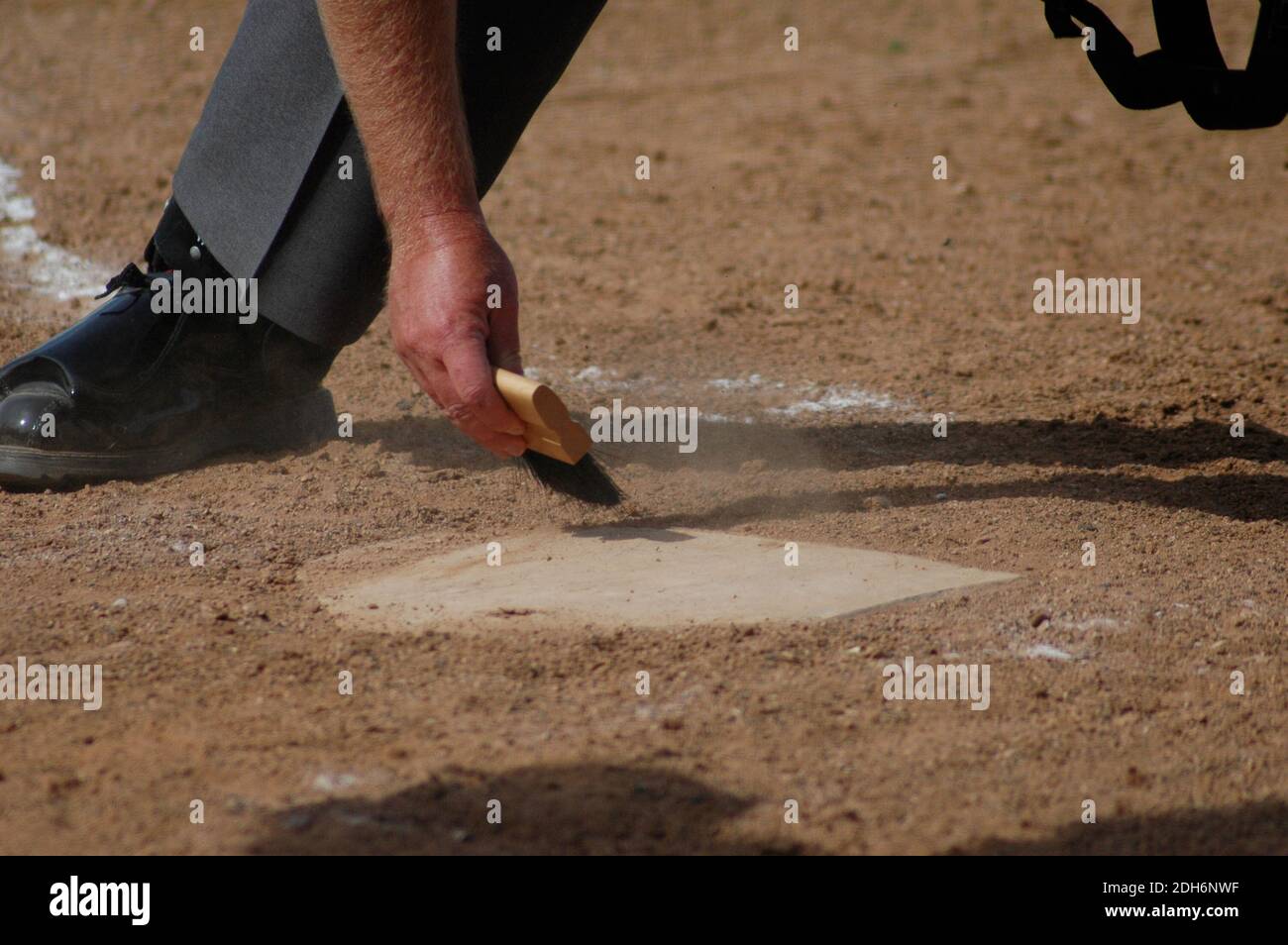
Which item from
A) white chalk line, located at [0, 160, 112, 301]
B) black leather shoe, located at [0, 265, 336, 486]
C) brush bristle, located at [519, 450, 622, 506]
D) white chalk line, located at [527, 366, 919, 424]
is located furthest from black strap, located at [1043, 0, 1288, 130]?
white chalk line, located at [0, 160, 112, 301]

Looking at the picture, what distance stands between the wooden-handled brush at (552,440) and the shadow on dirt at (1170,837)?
101 centimetres

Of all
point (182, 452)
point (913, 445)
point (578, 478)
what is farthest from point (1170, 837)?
point (182, 452)

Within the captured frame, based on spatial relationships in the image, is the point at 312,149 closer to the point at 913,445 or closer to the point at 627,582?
the point at 627,582

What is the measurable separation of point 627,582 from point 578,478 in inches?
14.2

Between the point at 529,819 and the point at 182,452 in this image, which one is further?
the point at 182,452

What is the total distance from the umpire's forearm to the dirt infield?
2.55 feet

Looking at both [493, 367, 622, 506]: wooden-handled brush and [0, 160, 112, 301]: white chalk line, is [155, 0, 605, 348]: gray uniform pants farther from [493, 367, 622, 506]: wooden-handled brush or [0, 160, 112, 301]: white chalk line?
[0, 160, 112, 301]: white chalk line

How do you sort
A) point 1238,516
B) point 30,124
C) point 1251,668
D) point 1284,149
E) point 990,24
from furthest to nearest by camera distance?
point 990,24 → point 1284,149 → point 30,124 → point 1238,516 → point 1251,668

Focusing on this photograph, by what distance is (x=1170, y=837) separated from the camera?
2014 millimetres

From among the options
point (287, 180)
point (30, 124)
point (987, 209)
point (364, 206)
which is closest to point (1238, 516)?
point (364, 206)

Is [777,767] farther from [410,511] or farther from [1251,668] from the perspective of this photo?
[410,511]

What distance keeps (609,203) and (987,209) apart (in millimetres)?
1628

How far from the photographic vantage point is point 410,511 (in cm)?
325

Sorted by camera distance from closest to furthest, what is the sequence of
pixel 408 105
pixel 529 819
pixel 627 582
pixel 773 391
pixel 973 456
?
pixel 529 819, pixel 408 105, pixel 627 582, pixel 973 456, pixel 773 391
